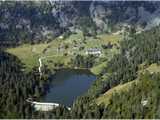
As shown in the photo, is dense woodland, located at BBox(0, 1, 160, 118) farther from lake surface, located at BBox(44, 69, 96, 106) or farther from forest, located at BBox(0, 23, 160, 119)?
lake surface, located at BBox(44, 69, 96, 106)

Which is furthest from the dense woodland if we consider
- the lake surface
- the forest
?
the lake surface

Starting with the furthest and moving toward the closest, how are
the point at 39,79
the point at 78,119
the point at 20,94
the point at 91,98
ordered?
the point at 39,79 → the point at 20,94 → the point at 91,98 → the point at 78,119

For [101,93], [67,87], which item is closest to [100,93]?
[101,93]

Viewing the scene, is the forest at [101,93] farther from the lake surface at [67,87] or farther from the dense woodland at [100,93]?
the lake surface at [67,87]

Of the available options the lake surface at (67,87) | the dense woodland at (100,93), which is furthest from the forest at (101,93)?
the lake surface at (67,87)

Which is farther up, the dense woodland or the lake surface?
the dense woodland

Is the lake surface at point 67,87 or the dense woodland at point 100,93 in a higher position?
the dense woodland at point 100,93

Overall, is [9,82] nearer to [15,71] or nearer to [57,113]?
[15,71]

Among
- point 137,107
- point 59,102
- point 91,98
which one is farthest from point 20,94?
point 137,107
